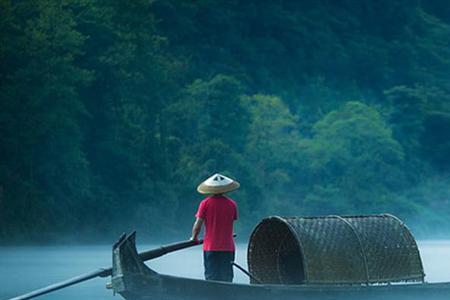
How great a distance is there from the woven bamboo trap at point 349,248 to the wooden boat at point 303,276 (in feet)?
0.04

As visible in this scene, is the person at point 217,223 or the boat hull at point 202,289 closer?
the boat hull at point 202,289

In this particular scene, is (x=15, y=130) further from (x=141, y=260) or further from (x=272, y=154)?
(x=141, y=260)

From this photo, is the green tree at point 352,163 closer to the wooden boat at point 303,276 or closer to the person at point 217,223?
the wooden boat at point 303,276

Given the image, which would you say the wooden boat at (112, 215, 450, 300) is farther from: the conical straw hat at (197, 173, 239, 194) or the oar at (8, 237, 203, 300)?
the conical straw hat at (197, 173, 239, 194)

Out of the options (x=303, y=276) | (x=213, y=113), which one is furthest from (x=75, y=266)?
(x=213, y=113)

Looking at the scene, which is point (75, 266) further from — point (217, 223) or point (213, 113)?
point (213, 113)

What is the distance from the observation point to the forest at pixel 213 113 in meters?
47.3

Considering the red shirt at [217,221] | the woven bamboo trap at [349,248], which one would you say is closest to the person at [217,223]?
the red shirt at [217,221]

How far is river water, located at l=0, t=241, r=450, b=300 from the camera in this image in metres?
24.9

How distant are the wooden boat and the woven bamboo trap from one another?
11mm

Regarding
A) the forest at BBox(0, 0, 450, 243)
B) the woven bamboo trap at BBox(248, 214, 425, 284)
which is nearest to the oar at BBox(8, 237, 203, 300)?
the woven bamboo trap at BBox(248, 214, 425, 284)

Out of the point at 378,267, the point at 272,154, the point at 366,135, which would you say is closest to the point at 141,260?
the point at 378,267

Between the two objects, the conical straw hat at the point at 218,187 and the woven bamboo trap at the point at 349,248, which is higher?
the conical straw hat at the point at 218,187

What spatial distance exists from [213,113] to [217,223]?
3981 centimetres
